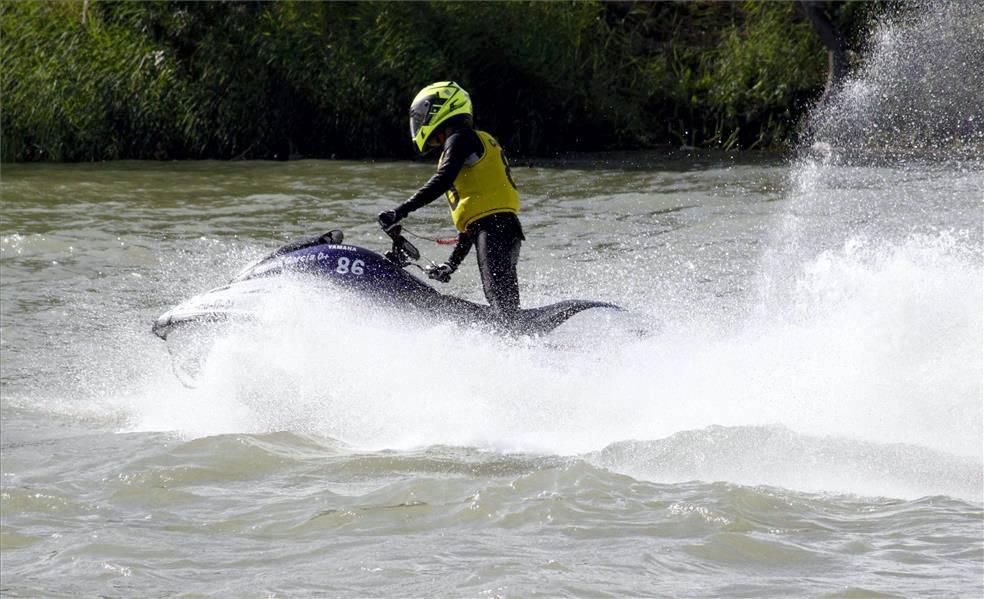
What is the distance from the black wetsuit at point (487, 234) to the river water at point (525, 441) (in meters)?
0.32

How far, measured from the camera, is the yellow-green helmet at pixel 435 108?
26.4 feet

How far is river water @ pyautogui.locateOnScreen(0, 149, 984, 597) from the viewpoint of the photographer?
17.5ft

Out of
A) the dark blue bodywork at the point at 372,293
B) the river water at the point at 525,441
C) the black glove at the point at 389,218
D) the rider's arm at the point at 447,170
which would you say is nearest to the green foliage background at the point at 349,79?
the river water at the point at 525,441

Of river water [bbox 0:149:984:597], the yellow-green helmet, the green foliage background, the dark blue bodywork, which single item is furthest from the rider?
the green foliage background

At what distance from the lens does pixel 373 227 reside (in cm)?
1518

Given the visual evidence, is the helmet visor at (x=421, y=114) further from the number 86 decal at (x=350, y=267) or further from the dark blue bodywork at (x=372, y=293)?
the number 86 decal at (x=350, y=267)

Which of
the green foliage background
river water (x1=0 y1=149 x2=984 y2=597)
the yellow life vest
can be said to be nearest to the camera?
river water (x1=0 y1=149 x2=984 y2=597)

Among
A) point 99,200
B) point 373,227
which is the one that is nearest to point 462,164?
point 373,227

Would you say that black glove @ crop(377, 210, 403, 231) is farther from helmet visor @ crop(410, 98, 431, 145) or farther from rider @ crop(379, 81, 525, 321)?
helmet visor @ crop(410, 98, 431, 145)

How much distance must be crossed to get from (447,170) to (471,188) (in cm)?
24

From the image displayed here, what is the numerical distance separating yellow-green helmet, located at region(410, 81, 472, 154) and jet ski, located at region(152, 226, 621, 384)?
0.63 metres

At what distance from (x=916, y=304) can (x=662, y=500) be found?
2.53 metres

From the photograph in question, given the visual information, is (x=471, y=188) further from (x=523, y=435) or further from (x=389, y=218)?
(x=523, y=435)

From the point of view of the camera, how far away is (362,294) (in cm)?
809
